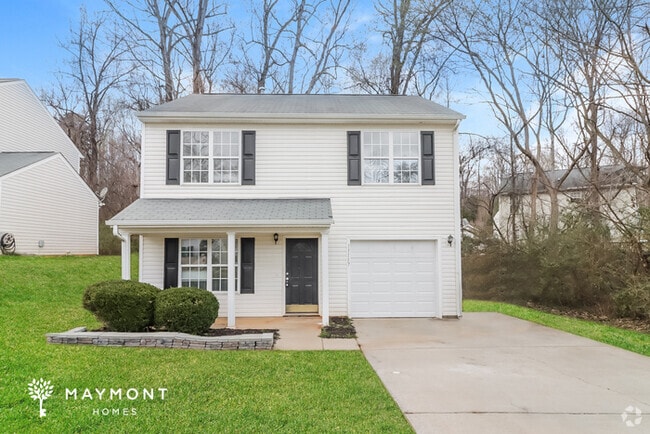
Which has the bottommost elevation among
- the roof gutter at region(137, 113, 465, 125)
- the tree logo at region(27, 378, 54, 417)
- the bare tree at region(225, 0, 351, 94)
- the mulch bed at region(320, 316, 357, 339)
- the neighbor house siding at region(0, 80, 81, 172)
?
the mulch bed at region(320, 316, 357, 339)

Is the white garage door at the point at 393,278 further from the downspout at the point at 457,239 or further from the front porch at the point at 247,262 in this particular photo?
the front porch at the point at 247,262

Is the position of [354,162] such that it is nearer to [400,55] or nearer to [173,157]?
[173,157]

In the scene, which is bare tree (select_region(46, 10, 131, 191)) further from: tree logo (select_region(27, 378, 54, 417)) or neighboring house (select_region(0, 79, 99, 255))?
tree logo (select_region(27, 378, 54, 417))

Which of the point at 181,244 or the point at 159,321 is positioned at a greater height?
the point at 181,244

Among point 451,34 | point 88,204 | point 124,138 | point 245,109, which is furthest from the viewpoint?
point 124,138

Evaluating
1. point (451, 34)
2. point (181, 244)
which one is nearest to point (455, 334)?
point (181, 244)

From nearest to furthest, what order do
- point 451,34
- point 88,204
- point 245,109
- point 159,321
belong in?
point 159,321 < point 245,109 < point 451,34 < point 88,204

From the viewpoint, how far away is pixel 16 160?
16.7 meters

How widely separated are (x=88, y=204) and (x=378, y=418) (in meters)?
19.7

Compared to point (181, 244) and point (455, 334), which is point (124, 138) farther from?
point (455, 334)

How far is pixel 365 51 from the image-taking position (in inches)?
846

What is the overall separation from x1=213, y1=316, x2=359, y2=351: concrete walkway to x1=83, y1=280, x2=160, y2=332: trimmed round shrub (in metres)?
1.94

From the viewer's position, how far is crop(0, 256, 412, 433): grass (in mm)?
4008

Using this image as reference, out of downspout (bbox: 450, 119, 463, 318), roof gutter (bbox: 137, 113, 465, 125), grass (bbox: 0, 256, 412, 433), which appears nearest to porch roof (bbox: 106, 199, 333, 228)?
roof gutter (bbox: 137, 113, 465, 125)
